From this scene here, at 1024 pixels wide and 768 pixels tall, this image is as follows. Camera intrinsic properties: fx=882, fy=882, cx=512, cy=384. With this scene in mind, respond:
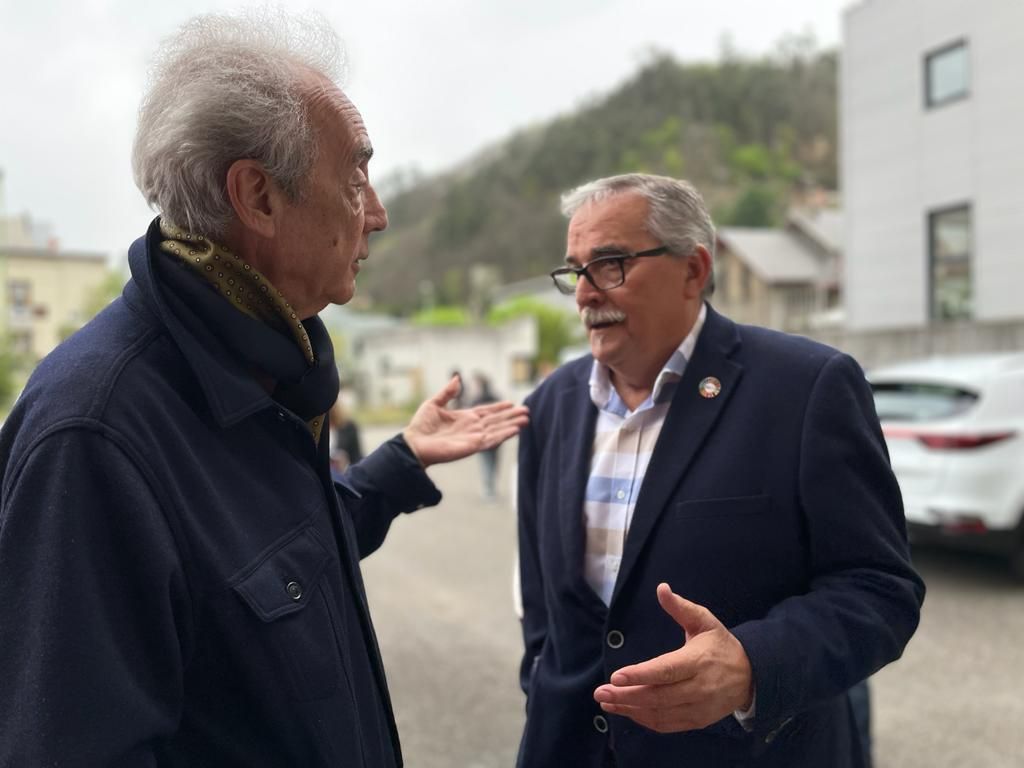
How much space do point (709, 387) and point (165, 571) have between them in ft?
4.28

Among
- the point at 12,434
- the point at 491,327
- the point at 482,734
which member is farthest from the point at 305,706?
the point at 491,327

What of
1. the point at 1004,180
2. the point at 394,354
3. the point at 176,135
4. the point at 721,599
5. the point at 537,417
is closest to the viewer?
the point at 176,135

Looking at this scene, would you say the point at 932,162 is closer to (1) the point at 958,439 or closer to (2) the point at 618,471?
(1) the point at 958,439

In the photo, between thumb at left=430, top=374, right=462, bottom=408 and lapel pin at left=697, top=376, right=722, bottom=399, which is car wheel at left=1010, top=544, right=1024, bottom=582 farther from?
thumb at left=430, top=374, right=462, bottom=408

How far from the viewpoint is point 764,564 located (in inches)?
73.7

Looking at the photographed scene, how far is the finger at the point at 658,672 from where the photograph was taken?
1.43 meters

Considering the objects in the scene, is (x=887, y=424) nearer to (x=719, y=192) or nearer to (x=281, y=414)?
(x=281, y=414)

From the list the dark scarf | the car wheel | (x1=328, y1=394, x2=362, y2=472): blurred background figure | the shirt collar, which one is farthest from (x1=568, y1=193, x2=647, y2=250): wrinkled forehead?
the car wheel

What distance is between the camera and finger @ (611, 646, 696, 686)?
1.43 metres

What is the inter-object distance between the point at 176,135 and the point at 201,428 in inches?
18.0

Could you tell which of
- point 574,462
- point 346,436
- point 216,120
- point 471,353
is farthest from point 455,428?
point 471,353

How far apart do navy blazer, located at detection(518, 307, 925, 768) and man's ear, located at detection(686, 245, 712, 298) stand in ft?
0.78

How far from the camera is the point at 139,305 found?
1.34 m

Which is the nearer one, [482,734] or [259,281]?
[259,281]
